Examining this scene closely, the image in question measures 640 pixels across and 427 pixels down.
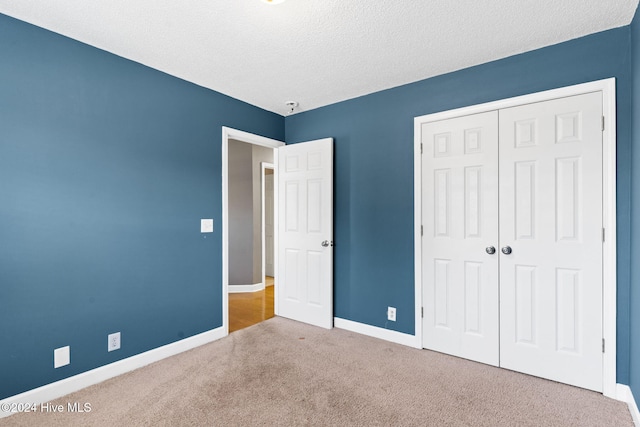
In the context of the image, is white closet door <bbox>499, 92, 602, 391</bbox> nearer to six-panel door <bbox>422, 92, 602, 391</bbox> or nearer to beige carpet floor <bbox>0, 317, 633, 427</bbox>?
six-panel door <bbox>422, 92, 602, 391</bbox>

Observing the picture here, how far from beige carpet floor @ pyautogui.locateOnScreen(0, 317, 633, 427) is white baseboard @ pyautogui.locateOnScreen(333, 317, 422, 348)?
0.12 m

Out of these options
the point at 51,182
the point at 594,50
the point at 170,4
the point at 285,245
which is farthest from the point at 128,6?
the point at 594,50

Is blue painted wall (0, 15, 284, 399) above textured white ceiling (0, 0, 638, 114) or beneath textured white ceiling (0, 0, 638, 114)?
beneath

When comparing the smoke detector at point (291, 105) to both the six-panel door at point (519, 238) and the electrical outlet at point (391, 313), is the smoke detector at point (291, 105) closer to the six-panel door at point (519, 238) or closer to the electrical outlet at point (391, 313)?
the six-panel door at point (519, 238)

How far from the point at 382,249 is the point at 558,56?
6.78ft

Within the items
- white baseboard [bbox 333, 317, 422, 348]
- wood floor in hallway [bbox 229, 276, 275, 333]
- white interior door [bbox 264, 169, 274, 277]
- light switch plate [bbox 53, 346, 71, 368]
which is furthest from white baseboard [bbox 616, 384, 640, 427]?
white interior door [bbox 264, 169, 274, 277]


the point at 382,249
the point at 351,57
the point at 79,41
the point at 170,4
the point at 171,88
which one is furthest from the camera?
the point at 382,249

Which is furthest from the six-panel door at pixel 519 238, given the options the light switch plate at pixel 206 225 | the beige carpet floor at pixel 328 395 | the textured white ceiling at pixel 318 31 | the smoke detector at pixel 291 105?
the light switch plate at pixel 206 225

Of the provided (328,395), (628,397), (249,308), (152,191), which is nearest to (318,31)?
(152,191)

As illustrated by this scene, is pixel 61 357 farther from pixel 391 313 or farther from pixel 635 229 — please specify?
pixel 635 229

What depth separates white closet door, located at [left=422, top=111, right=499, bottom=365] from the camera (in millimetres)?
2490

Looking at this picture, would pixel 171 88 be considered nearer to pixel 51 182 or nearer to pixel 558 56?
pixel 51 182

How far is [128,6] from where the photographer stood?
5.99 feet

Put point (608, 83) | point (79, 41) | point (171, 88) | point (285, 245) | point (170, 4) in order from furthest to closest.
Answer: point (285, 245), point (171, 88), point (79, 41), point (608, 83), point (170, 4)
